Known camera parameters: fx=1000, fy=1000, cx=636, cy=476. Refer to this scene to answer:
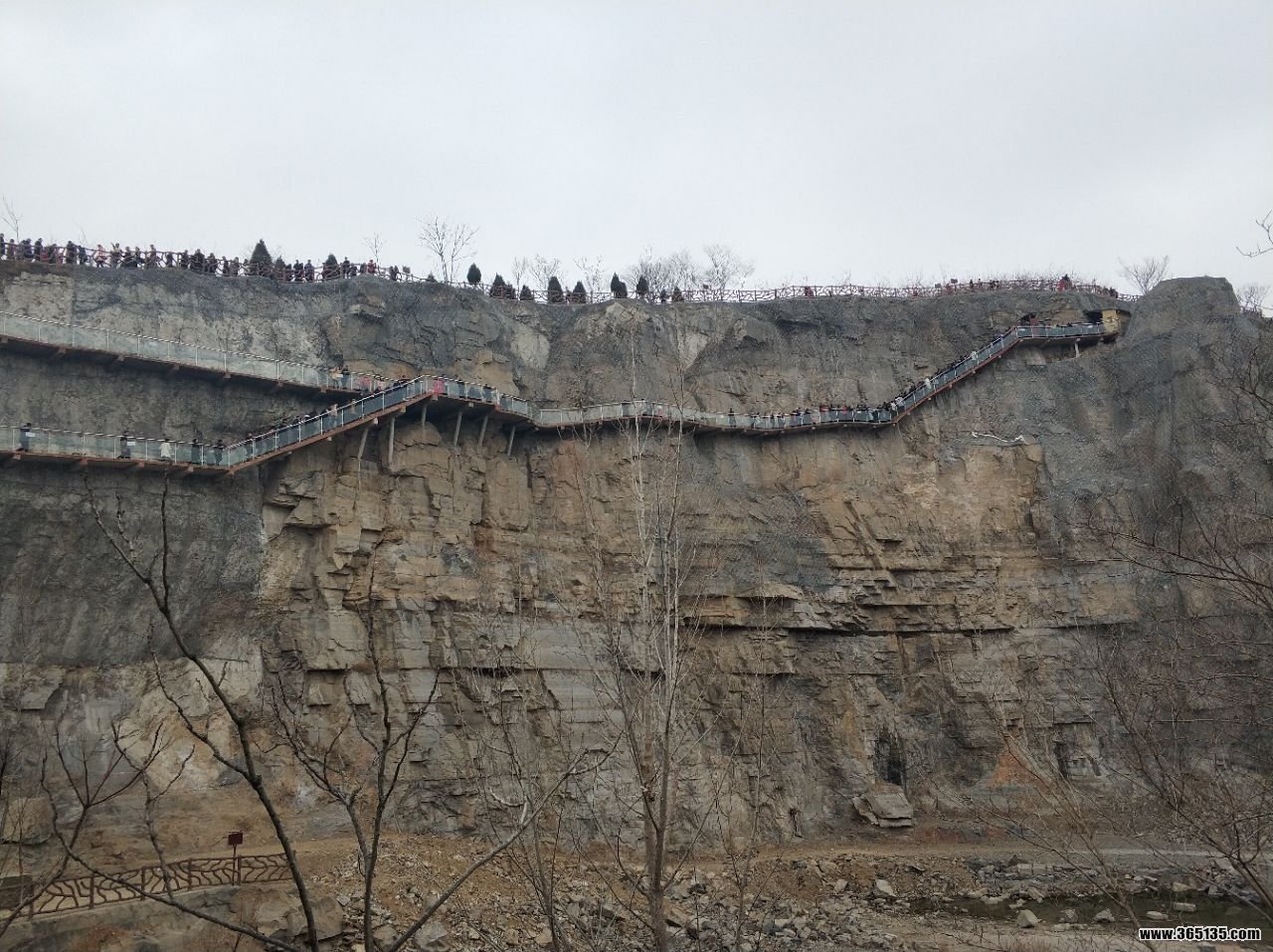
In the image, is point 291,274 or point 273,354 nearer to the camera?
point 273,354

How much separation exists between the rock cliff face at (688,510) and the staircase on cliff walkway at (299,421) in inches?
26.6

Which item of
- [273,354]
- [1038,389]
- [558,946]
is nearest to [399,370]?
[273,354]

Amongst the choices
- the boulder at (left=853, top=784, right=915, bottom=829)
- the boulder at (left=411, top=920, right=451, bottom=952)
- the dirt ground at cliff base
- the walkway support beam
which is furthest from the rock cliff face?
the boulder at (left=411, top=920, right=451, bottom=952)

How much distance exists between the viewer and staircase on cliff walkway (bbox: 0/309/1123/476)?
28.8m

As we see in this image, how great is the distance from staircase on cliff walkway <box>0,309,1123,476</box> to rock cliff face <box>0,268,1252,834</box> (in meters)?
0.67

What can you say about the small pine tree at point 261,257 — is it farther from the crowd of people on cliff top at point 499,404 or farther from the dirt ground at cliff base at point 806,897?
the dirt ground at cliff base at point 806,897

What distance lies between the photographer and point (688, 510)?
37.9 metres

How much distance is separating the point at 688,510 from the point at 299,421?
46.9ft

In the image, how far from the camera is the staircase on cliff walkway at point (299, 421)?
2881cm

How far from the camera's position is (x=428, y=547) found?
33.8 meters

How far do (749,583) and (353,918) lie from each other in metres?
19.1

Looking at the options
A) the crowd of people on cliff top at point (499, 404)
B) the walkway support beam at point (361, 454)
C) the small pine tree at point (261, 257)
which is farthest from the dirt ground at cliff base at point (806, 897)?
the small pine tree at point (261, 257)

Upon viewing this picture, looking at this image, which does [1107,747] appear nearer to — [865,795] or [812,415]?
[865,795]

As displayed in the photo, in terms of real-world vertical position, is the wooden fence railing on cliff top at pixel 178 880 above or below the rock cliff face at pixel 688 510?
below
